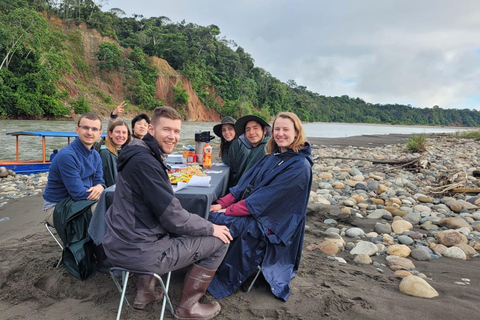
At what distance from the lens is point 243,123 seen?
423 centimetres

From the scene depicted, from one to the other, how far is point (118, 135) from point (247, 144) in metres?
1.80

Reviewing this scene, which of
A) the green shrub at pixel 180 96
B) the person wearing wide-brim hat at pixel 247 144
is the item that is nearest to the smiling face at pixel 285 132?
the person wearing wide-brim hat at pixel 247 144

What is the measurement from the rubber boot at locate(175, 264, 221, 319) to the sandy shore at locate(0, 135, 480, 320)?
208mm

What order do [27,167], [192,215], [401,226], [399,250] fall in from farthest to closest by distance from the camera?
[27,167] → [401,226] → [399,250] → [192,215]

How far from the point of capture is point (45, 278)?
3.01m

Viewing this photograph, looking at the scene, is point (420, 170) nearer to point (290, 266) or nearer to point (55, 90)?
point (290, 266)

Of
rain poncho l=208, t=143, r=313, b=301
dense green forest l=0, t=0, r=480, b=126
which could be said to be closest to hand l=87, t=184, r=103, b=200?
rain poncho l=208, t=143, r=313, b=301

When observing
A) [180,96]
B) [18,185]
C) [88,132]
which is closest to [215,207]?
[88,132]

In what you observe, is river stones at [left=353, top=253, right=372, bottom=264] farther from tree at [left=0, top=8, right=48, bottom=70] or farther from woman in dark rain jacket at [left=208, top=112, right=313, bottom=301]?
tree at [left=0, top=8, right=48, bottom=70]

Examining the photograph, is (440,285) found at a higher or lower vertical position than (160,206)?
lower

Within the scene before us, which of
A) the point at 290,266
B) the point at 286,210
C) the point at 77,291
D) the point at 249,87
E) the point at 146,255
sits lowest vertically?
the point at 77,291

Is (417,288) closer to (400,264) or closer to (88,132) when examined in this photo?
(400,264)

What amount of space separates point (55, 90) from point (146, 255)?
36827 millimetres

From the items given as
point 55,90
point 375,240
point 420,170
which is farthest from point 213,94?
point 375,240
